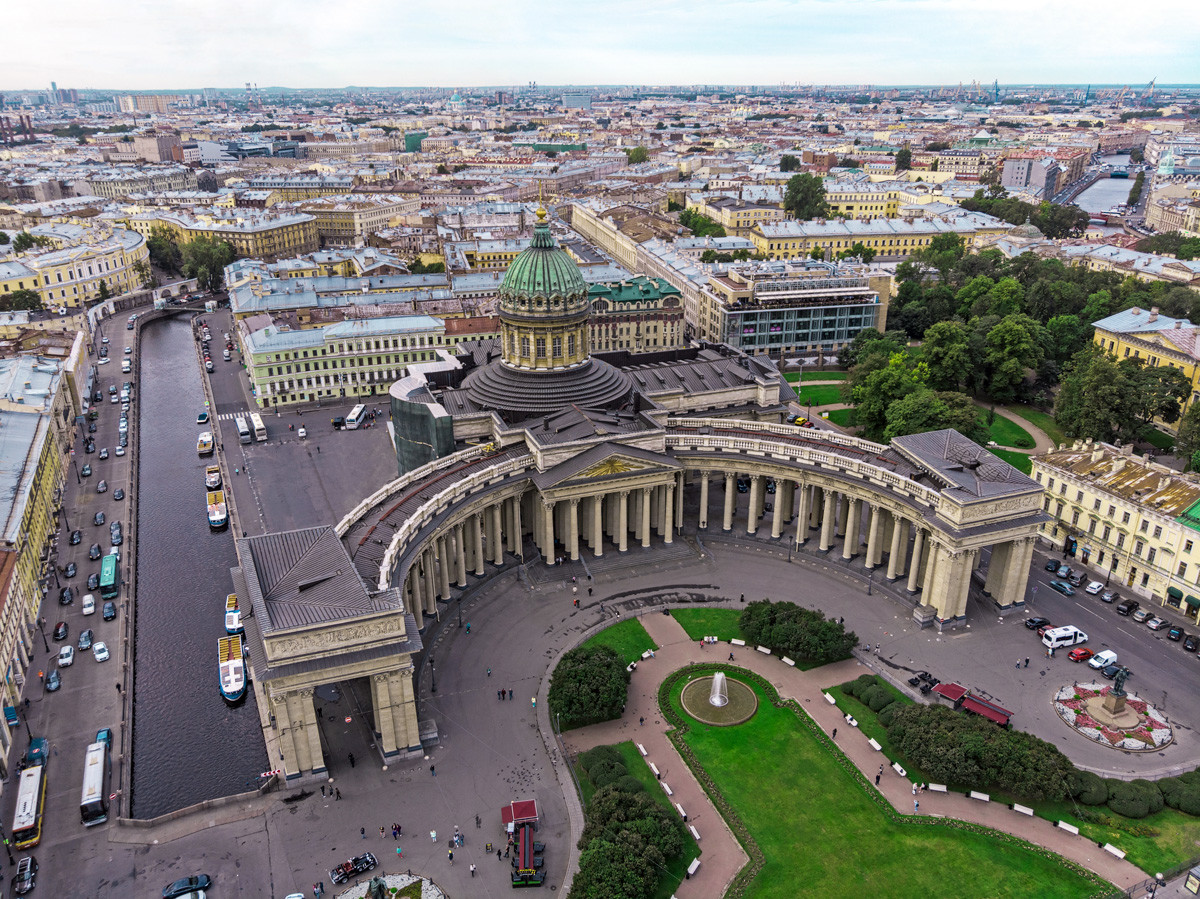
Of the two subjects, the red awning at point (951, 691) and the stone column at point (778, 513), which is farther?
the stone column at point (778, 513)

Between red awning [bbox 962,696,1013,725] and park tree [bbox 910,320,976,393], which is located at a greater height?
park tree [bbox 910,320,976,393]

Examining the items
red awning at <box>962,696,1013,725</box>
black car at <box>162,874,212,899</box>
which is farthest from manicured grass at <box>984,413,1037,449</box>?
black car at <box>162,874,212,899</box>

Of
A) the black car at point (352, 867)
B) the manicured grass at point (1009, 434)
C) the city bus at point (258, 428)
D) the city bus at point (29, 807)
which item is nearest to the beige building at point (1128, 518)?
the manicured grass at point (1009, 434)

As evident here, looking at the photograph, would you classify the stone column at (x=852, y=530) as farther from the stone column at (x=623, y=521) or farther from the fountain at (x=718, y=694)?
the fountain at (x=718, y=694)

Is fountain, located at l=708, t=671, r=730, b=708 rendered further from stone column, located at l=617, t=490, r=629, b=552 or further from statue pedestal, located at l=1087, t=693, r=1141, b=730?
statue pedestal, located at l=1087, t=693, r=1141, b=730

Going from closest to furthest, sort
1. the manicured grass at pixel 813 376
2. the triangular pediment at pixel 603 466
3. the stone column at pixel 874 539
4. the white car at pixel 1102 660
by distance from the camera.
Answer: the white car at pixel 1102 660 < the triangular pediment at pixel 603 466 < the stone column at pixel 874 539 < the manicured grass at pixel 813 376

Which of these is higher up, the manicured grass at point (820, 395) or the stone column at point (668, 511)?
the stone column at point (668, 511)
